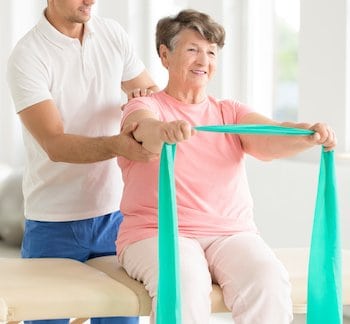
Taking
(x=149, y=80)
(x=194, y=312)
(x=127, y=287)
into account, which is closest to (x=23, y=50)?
(x=149, y=80)

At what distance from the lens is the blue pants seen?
2.81 meters

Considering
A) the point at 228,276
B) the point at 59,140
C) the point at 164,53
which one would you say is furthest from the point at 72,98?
the point at 228,276

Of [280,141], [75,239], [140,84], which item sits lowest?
[75,239]

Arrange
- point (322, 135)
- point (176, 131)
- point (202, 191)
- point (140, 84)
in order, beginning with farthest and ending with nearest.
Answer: point (140, 84) < point (202, 191) < point (322, 135) < point (176, 131)

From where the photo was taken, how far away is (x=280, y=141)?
2.54 m

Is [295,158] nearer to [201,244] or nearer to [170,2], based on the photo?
[170,2]

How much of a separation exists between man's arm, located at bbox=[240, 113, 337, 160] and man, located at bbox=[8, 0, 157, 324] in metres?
0.39

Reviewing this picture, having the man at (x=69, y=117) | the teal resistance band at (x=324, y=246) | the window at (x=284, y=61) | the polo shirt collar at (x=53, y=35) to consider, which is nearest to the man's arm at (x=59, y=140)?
the man at (x=69, y=117)

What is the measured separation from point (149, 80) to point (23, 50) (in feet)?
1.63

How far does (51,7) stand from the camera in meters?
2.80

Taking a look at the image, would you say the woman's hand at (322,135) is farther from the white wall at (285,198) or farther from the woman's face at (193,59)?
the white wall at (285,198)

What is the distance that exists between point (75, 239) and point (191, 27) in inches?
29.2

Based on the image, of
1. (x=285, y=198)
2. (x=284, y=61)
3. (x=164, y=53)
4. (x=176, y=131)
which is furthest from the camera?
(x=284, y=61)

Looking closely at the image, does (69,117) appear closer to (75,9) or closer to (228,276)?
(75,9)
